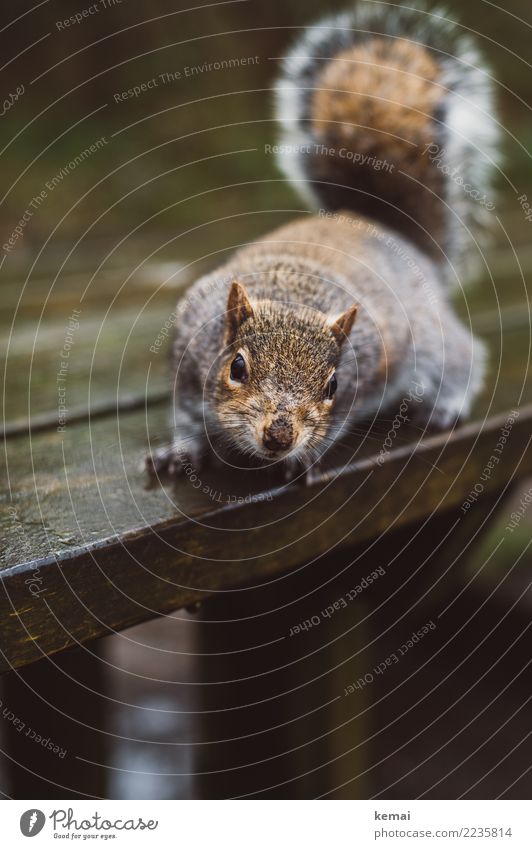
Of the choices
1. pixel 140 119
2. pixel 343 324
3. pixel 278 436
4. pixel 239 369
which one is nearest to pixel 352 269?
pixel 343 324

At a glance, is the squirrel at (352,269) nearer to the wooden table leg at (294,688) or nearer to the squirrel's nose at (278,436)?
the squirrel's nose at (278,436)

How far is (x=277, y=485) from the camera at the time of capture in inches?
36.9

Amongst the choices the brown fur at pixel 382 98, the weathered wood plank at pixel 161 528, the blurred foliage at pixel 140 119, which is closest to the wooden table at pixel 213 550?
the weathered wood plank at pixel 161 528

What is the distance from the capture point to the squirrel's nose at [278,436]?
841 mm

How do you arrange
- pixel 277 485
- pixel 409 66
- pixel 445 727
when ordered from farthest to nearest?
pixel 445 727 < pixel 409 66 < pixel 277 485

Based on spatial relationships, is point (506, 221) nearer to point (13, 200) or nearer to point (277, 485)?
point (13, 200)

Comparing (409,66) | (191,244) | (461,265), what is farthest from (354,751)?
(191,244)

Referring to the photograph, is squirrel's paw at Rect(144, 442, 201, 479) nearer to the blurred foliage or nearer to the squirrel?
A: the squirrel

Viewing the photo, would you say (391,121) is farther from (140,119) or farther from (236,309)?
(140,119)

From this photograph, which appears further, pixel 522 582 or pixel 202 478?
pixel 522 582

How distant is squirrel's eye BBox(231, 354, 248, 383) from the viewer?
933 millimetres

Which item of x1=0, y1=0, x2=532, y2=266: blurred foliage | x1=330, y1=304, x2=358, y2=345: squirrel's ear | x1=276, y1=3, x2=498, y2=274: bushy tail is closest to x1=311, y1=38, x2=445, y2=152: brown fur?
x1=276, y1=3, x2=498, y2=274: bushy tail

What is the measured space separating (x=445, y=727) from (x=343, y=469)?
100cm
